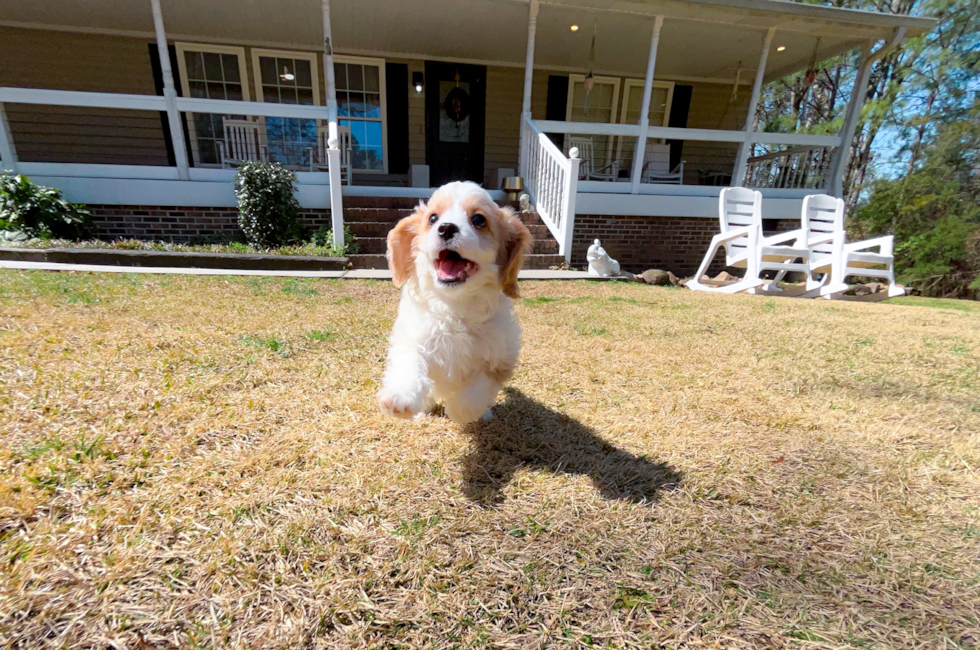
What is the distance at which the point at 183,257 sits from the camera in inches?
244

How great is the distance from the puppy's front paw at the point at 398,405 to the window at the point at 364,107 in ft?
34.9

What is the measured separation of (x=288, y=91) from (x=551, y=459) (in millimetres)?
11721

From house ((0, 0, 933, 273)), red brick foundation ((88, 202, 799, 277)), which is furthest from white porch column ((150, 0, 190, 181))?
red brick foundation ((88, 202, 799, 277))

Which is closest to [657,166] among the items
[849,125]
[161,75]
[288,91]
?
[849,125]

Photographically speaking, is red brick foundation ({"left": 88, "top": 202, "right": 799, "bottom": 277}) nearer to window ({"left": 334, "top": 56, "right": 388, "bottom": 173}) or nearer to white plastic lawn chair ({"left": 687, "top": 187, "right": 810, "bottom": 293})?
white plastic lawn chair ({"left": 687, "top": 187, "right": 810, "bottom": 293})

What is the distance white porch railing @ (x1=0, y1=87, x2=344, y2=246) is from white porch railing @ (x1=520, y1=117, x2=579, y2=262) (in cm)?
395

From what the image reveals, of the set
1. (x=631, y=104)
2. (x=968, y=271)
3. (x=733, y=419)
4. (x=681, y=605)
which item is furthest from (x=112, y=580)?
(x=968, y=271)

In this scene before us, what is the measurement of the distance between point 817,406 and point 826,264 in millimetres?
7122

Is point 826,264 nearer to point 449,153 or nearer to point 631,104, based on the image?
point 631,104

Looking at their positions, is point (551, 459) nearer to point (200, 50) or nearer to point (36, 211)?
point (36, 211)

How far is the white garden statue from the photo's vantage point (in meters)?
7.78

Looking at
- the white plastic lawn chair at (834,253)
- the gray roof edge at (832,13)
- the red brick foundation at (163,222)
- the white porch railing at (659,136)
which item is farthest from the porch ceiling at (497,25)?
the red brick foundation at (163,222)

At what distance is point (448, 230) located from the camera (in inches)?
74.9

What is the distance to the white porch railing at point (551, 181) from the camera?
300 inches
